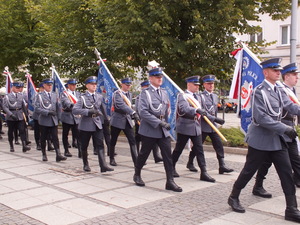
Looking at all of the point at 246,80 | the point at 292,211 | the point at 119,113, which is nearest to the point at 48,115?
the point at 119,113

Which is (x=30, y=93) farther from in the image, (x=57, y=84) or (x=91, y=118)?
(x=91, y=118)

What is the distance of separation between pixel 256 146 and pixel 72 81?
6808mm

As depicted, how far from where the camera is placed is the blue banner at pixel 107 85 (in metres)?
9.95

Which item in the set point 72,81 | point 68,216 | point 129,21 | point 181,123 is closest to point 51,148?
point 72,81

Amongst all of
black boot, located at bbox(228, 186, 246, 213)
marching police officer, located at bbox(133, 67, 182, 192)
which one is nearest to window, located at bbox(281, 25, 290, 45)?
marching police officer, located at bbox(133, 67, 182, 192)

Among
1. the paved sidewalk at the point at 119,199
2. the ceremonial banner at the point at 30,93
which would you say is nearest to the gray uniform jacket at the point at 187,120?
the paved sidewalk at the point at 119,199

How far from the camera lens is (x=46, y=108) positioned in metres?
9.83

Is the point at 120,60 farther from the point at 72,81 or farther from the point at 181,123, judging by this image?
the point at 181,123

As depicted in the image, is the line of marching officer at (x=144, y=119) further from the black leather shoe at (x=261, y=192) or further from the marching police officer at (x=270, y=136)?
the marching police officer at (x=270, y=136)

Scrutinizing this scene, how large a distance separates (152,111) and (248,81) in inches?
71.1

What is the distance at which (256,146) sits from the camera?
525cm

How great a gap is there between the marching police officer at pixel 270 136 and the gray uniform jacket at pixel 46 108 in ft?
18.6

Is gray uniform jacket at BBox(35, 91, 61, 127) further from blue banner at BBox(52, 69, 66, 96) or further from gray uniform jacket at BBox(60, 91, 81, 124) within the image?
blue banner at BBox(52, 69, 66, 96)

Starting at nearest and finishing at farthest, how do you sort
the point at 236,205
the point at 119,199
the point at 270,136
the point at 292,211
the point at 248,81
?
the point at 292,211 → the point at 270,136 → the point at 236,205 → the point at 119,199 → the point at 248,81
